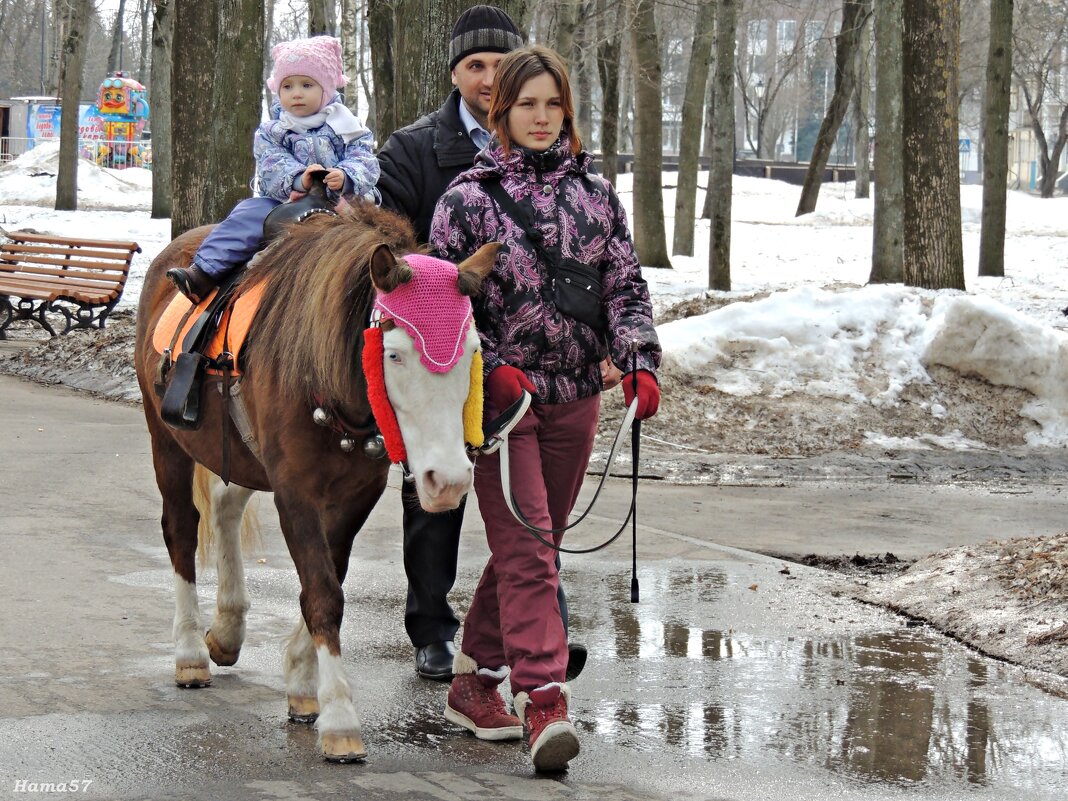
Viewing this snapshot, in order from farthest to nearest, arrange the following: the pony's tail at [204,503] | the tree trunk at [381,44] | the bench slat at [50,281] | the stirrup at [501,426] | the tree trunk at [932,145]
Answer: the bench slat at [50,281]
the tree trunk at [381,44]
the tree trunk at [932,145]
the pony's tail at [204,503]
the stirrup at [501,426]

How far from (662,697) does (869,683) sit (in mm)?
816

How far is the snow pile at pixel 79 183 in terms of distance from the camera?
3731cm

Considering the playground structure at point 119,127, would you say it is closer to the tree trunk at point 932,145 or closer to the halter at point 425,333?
the tree trunk at point 932,145

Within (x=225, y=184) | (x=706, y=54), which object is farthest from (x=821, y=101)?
(x=225, y=184)

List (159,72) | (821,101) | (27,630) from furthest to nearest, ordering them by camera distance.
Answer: (821,101)
(159,72)
(27,630)

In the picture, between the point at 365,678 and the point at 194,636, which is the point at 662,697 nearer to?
the point at 365,678

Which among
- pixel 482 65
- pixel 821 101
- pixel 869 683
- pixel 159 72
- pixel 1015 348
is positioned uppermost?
pixel 821 101

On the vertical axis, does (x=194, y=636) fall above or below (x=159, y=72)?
below

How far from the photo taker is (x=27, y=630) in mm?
5699

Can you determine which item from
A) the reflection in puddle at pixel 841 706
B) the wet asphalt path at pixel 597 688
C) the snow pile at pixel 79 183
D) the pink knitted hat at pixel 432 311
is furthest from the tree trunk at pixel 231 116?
the snow pile at pixel 79 183

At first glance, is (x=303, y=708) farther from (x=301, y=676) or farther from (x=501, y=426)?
(x=501, y=426)

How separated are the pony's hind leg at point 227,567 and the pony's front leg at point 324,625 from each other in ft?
3.16

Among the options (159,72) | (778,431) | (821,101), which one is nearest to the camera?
(778,431)

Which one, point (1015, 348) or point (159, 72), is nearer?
point (1015, 348)
